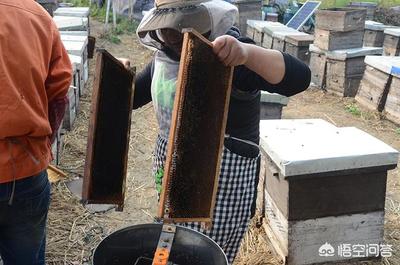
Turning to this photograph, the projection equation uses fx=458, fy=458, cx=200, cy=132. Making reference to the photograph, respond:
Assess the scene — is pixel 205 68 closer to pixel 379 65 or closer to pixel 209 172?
pixel 209 172

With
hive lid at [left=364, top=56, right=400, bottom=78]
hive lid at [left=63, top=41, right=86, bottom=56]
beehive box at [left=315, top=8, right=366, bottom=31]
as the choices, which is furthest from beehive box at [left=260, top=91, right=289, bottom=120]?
beehive box at [left=315, top=8, right=366, bottom=31]

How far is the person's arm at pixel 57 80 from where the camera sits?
188 cm

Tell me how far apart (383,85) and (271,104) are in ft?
7.74

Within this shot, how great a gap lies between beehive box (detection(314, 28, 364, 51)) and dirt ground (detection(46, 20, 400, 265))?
84cm

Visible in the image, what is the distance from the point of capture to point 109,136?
1.78 meters

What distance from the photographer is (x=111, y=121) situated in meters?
1.77

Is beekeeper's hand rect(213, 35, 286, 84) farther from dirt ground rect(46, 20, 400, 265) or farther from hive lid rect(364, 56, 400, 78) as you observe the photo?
hive lid rect(364, 56, 400, 78)

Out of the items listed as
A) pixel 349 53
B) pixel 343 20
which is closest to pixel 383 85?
pixel 349 53

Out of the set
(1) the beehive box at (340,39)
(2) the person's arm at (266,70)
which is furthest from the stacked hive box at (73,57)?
(1) the beehive box at (340,39)

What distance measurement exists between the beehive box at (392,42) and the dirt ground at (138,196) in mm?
1699

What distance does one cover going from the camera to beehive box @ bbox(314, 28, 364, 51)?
288 inches

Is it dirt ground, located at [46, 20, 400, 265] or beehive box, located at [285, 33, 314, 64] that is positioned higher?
beehive box, located at [285, 33, 314, 64]

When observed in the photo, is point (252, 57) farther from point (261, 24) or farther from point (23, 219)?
point (261, 24)

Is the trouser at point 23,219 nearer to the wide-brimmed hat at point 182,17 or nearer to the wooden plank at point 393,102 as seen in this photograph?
the wide-brimmed hat at point 182,17
